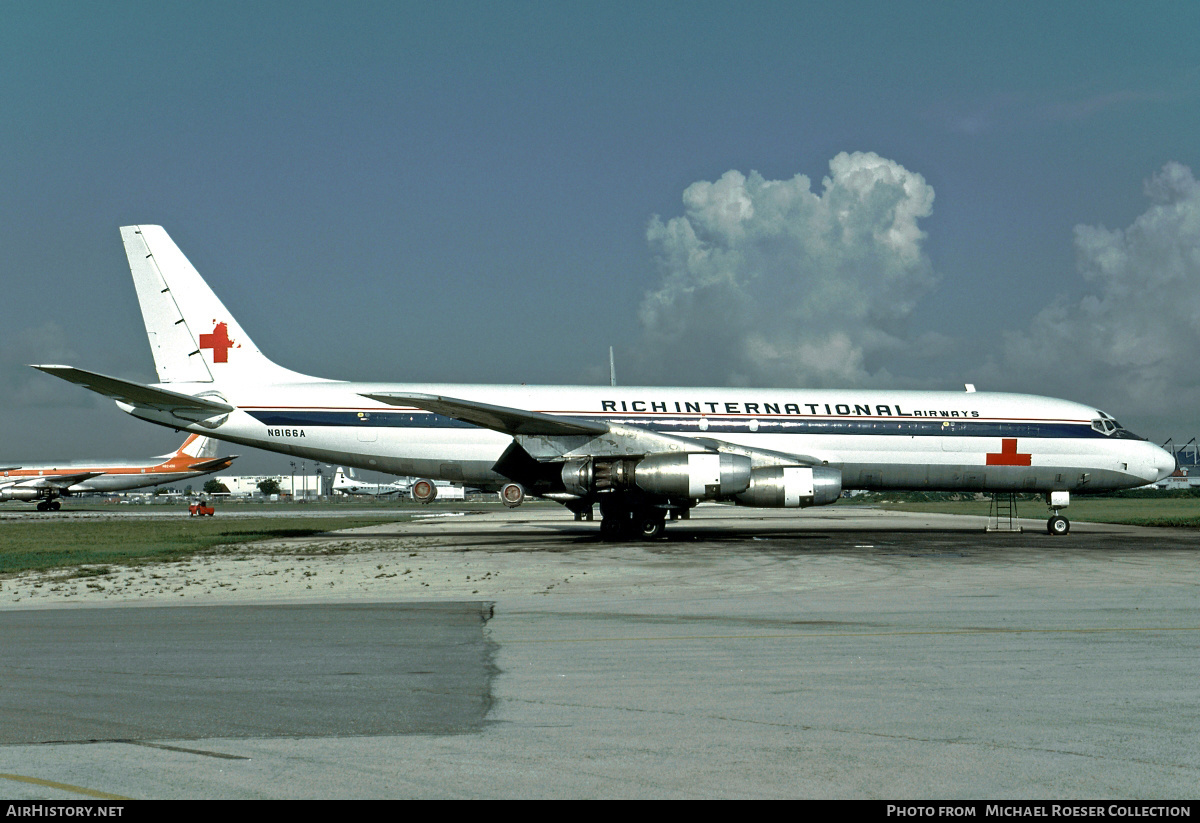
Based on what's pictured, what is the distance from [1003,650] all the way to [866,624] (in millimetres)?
1782

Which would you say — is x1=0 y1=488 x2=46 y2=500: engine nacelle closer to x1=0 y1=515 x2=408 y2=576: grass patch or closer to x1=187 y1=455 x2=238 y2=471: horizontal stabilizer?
x1=187 y1=455 x2=238 y2=471: horizontal stabilizer

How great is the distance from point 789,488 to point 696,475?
7.18ft

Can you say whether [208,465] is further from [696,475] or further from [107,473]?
[696,475]

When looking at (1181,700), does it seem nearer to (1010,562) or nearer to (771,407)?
(1010,562)

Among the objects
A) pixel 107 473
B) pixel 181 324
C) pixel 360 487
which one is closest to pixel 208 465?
pixel 107 473

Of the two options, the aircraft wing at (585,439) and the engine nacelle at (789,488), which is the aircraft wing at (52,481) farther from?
the engine nacelle at (789,488)

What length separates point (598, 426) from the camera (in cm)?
2391

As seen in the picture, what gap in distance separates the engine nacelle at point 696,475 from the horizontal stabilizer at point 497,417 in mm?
1930

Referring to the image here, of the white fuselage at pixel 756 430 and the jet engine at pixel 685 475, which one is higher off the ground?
the white fuselage at pixel 756 430

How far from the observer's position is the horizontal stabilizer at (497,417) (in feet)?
72.6

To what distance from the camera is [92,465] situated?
72.4 meters

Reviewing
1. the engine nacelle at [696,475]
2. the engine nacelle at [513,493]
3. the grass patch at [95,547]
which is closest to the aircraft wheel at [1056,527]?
the engine nacelle at [696,475]

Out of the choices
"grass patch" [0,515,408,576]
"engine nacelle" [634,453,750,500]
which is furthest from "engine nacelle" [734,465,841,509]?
"grass patch" [0,515,408,576]

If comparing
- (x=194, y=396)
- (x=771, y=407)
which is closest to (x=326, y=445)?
(x=194, y=396)
